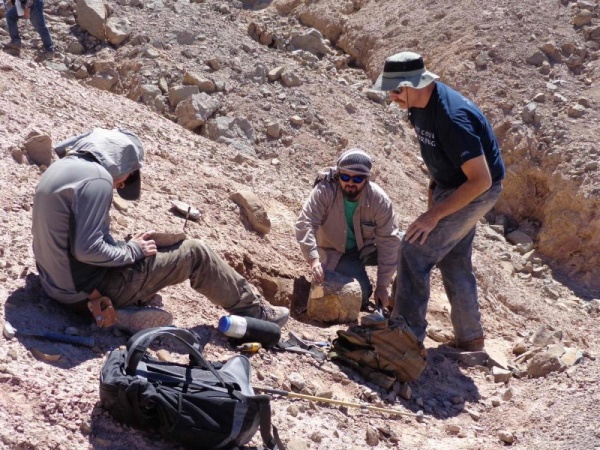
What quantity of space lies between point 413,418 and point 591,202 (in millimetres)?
4928

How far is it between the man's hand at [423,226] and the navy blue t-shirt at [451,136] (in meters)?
0.25

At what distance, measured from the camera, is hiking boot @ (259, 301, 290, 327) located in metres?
4.98

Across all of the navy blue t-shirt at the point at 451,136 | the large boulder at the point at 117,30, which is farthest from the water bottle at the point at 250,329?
the large boulder at the point at 117,30

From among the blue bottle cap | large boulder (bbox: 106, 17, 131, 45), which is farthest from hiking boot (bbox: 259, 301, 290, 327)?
large boulder (bbox: 106, 17, 131, 45)

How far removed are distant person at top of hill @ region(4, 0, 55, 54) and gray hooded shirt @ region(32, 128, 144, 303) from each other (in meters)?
5.42

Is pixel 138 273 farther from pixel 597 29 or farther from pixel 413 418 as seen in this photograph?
pixel 597 29

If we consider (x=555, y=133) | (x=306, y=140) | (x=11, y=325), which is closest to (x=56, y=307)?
(x=11, y=325)

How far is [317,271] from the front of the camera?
5789mm

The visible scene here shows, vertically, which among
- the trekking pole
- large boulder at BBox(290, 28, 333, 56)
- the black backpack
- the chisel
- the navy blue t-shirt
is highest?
the navy blue t-shirt

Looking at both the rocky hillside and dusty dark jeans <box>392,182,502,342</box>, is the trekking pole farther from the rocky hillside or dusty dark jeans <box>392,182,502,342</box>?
dusty dark jeans <box>392,182,502,342</box>

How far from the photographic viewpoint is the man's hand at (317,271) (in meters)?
5.77

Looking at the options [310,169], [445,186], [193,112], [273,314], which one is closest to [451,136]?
[445,186]

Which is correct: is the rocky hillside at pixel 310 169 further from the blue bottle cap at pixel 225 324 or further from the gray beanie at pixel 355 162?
the gray beanie at pixel 355 162

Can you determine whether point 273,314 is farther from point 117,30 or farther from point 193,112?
point 117,30
